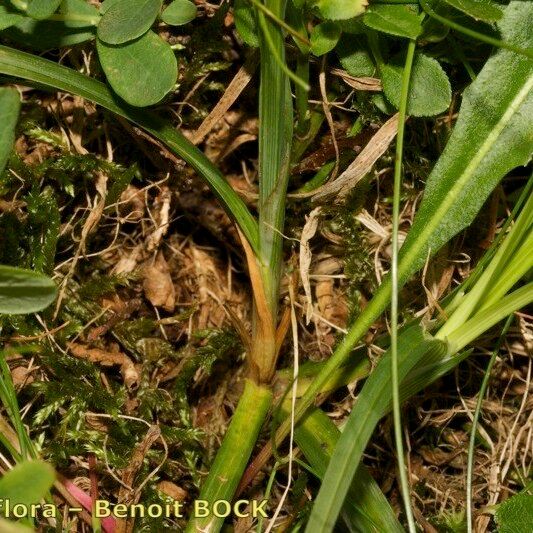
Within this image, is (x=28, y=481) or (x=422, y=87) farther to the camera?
(x=422, y=87)

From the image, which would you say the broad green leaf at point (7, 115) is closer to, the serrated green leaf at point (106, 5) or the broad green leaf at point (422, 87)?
the serrated green leaf at point (106, 5)

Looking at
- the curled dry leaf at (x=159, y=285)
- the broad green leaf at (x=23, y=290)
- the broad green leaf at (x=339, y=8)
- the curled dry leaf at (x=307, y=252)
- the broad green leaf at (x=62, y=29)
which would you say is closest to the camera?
the broad green leaf at (x=23, y=290)

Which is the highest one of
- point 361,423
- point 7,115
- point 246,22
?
point 246,22

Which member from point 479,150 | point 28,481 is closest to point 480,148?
point 479,150

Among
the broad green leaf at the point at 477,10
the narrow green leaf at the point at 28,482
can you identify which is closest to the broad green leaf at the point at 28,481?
the narrow green leaf at the point at 28,482

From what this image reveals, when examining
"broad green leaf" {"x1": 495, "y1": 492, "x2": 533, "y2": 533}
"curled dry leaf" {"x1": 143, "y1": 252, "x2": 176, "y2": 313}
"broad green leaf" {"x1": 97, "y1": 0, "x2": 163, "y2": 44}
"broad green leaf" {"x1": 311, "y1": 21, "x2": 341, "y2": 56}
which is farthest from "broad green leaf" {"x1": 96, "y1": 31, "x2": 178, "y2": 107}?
"broad green leaf" {"x1": 495, "y1": 492, "x2": 533, "y2": 533}

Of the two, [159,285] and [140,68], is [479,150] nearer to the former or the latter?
[140,68]

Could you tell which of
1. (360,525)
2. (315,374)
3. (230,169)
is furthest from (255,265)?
(360,525)
